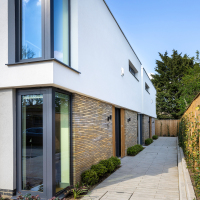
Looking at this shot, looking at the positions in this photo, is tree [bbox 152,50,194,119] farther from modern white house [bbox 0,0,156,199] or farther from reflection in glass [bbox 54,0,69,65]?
reflection in glass [bbox 54,0,69,65]

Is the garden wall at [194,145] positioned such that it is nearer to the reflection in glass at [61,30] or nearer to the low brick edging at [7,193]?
the reflection in glass at [61,30]

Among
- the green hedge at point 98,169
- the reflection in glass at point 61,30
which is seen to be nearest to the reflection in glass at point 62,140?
the reflection in glass at point 61,30

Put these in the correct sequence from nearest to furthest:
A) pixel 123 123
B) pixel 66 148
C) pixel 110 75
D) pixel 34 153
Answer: pixel 34 153 → pixel 66 148 → pixel 110 75 → pixel 123 123

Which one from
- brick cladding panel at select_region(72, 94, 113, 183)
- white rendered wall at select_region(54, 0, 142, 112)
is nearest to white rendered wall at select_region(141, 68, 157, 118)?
white rendered wall at select_region(54, 0, 142, 112)

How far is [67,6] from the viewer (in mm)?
5387

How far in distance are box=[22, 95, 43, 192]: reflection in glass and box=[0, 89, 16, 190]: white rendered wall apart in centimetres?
21

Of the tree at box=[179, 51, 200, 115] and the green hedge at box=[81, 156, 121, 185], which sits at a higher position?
the tree at box=[179, 51, 200, 115]

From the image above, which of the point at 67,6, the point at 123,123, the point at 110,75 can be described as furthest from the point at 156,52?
the point at 67,6

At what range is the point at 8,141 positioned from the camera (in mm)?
4855

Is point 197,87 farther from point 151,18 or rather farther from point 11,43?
point 11,43

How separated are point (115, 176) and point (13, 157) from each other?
139 inches

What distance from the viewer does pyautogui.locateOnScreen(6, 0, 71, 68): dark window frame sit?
14.6 feet

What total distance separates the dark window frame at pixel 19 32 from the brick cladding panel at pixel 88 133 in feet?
4.93

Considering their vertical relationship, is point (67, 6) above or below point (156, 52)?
below
